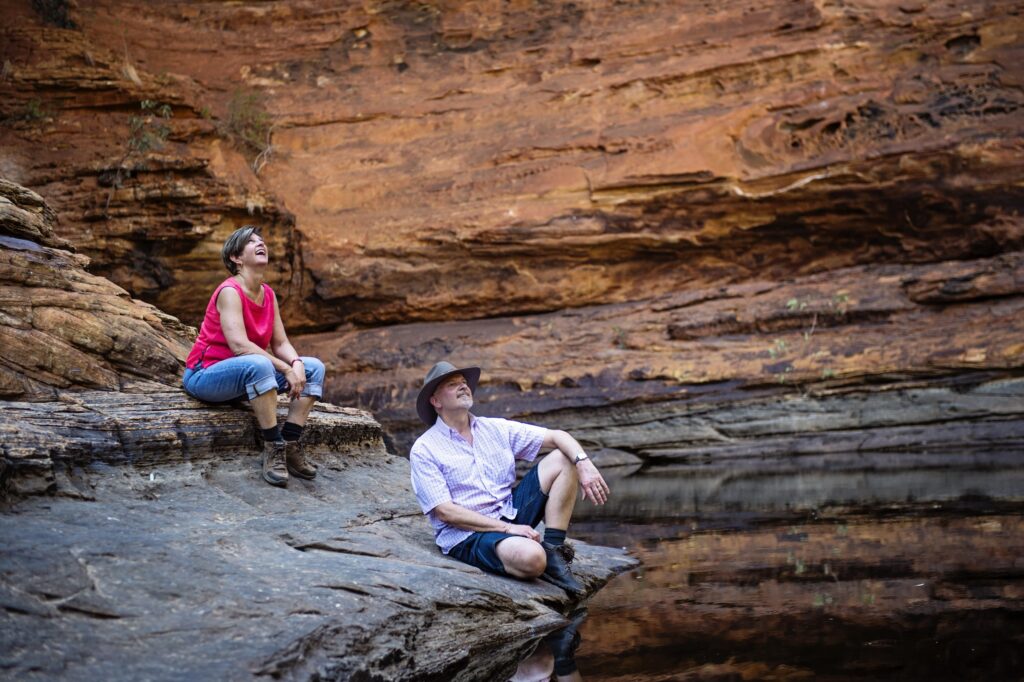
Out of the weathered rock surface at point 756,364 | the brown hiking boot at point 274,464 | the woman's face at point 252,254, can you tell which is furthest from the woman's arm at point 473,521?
the weathered rock surface at point 756,364

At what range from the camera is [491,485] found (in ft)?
18.1

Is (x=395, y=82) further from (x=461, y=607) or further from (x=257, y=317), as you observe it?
(x=461, y=607)

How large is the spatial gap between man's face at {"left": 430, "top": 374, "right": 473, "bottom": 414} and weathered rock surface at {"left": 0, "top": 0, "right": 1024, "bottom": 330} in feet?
48.3

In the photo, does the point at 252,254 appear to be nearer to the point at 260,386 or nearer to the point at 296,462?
the point at 260,386

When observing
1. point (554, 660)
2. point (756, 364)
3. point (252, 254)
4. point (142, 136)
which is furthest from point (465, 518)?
point (142, 136)

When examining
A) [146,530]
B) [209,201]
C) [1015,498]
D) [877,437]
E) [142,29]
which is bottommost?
[877,437]

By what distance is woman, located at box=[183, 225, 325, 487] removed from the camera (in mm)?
6078

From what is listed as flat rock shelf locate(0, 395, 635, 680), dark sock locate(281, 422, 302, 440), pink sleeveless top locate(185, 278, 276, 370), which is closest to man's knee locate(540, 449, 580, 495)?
flat rock shelf locate(0, 395, 635, 680)

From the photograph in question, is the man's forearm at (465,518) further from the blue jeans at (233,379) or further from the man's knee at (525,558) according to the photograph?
the blue jeans at (233,379)

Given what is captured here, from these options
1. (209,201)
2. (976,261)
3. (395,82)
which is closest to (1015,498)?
(976,261)

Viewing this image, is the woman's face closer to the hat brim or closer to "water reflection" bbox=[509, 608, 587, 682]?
the hat brim

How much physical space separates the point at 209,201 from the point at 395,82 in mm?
5536

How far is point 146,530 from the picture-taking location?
4.65m

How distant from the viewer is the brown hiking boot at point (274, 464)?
625cm
